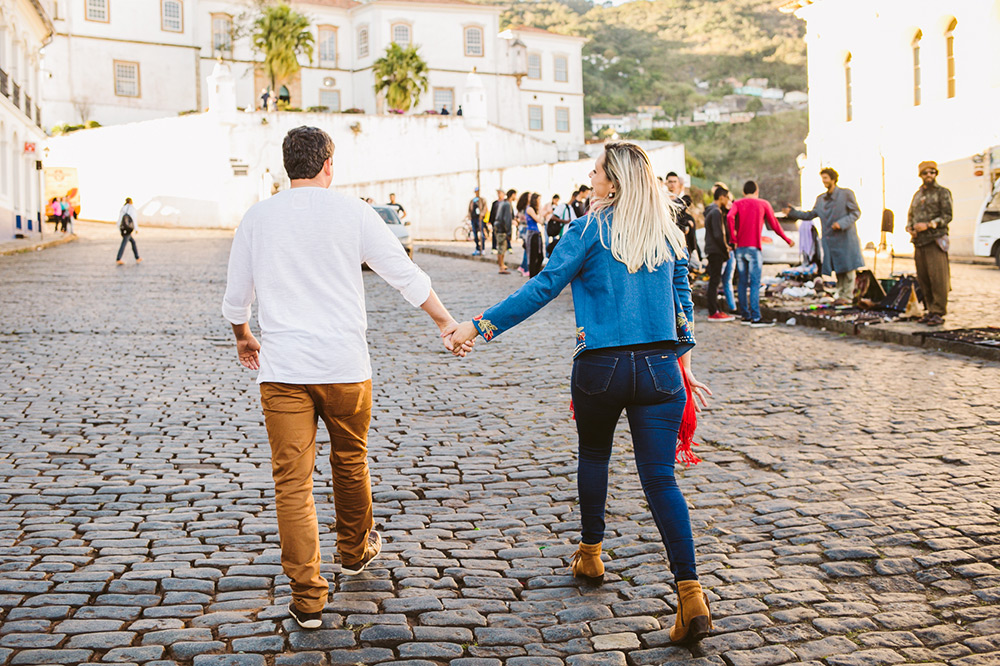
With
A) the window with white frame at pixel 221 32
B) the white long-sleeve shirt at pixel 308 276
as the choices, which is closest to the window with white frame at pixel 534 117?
the window with white frame at pixel 221 32

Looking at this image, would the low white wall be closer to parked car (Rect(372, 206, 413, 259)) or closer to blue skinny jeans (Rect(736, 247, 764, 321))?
parked car (Rect(372, 206, 413, 259))

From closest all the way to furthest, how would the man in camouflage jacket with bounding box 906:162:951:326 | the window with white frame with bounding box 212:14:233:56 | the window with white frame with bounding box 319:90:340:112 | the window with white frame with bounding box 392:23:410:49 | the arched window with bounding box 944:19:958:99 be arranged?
the man in camouflage jacket with bounding box 906:162:951:326, the arched window with bounding box 944:19:958:99, the window with white frame with bounding box 212:14:233:56, the window with white frame with bounding box 392:23:410:49, the window with white frame with bounding box 319:90:340:112

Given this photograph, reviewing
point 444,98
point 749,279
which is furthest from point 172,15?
point 749,279

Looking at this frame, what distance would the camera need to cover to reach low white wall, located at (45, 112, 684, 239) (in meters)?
46.6

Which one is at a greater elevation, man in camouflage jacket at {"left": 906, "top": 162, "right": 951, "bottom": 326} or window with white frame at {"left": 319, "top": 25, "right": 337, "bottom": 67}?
window with white frame at {"left": 319, "top": 25, "right": 337, "bottom": 67}

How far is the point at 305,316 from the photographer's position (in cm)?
416

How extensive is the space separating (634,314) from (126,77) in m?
59.5

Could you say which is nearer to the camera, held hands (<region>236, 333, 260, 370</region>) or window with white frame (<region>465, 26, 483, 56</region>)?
held hands (<region>236, 333, 260, 370</region>)

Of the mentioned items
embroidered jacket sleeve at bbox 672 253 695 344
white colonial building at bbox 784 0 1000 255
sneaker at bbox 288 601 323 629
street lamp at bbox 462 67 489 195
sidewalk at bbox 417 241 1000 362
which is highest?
street lamp at bbox 462 67 489 195

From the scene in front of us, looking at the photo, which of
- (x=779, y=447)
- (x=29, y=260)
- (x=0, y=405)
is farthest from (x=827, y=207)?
(x=29, y=260)

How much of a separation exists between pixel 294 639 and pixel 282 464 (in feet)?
2.19

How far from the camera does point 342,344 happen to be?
420 centimetres

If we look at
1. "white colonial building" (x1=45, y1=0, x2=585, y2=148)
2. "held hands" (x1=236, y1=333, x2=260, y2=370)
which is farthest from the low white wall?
"held hands" (x1=236, y1=333, x2=260, y2=370)

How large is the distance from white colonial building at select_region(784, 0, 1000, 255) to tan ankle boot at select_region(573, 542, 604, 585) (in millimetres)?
23837
